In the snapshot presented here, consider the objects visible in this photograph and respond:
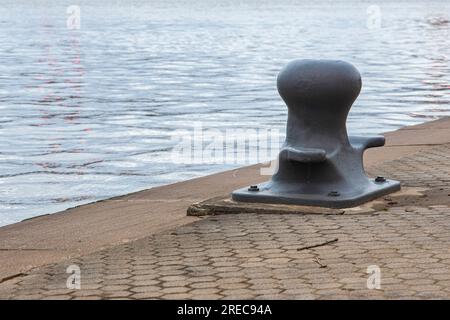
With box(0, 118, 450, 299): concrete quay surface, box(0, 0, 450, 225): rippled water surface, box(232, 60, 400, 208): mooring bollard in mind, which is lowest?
box(0, 0, 450, 225): rippled water surface

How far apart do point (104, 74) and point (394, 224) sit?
16.1m

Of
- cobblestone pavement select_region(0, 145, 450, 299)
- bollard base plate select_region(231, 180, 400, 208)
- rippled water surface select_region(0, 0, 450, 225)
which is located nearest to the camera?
cobblestone pavement select_region(0, 145, 450, 299)

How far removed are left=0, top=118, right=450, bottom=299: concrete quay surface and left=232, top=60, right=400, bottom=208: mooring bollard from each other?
0.75 ft

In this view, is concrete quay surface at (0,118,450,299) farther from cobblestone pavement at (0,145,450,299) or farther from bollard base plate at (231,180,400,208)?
bollard base plate at (231,180,400,208)

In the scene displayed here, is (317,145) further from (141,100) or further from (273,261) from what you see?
(141,100)

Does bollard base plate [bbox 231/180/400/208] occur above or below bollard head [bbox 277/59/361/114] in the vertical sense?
below

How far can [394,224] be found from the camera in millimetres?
7211

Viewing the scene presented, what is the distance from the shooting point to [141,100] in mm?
17469

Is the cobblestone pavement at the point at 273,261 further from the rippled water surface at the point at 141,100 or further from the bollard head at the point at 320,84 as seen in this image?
the rippled water surface at the point at 141,100

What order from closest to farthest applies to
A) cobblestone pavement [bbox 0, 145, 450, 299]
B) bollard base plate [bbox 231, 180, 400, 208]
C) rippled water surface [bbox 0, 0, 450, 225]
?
cobblestone pavement [bbox 0, 145, 450, 299] → bollard base plate [bbox 231, 180, 400, 208] → rippled water surface [bbox 0, 0, 450, 225]

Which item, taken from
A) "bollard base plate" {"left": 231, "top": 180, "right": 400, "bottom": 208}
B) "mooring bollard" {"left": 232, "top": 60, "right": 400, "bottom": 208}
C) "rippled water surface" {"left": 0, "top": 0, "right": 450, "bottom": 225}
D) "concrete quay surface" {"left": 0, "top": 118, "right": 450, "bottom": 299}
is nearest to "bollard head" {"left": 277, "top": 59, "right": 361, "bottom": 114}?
"mooring bollard" {"left": 232, "top": 60, "right": 400, "bottom": 208}

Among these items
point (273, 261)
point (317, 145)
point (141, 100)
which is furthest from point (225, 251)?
point (141, 100)

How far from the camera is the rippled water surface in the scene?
10.5 m
